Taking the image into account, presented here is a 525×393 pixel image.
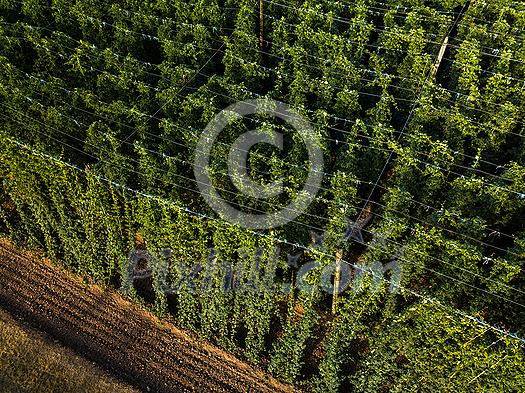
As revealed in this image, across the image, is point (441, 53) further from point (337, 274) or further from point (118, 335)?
point (118, 335)

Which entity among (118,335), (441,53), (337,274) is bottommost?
(118,335)

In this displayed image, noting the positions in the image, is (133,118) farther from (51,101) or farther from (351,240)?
(351,240)

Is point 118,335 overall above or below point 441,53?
below

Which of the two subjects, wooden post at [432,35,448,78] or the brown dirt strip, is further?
wooden post at [432,35,448,78]

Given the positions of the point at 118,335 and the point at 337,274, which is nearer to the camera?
the point at 337,274

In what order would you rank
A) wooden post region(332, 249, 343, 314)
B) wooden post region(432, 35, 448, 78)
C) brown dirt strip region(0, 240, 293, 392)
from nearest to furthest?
1. wooden post region(332, 249, 343, 314)
2. brown dirt strip region(0, 240, 293, 392)
3. wooden post region(432, 35, 448, 78)

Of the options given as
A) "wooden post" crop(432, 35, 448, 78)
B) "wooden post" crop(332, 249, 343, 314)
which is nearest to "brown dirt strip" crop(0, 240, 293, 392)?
"wooden post" crop(332, 249, 343, 314)

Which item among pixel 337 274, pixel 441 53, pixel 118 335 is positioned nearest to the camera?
pixel 337 274

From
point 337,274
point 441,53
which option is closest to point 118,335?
point 337,274

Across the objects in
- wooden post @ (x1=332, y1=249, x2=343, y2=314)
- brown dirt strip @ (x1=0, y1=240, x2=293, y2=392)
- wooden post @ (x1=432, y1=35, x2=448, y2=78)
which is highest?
wooden post @ (x1=432, y1=35, x2=448, y2=78)

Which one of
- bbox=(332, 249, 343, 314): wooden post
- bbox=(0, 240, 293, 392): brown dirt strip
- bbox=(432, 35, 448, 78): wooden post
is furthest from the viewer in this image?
bbox=(432, 35, 448, 78): wooden post

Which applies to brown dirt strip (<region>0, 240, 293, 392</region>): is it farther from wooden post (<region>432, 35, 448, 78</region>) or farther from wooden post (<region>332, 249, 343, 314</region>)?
wooden post (<region>432, 35, 448, 78</region>)
